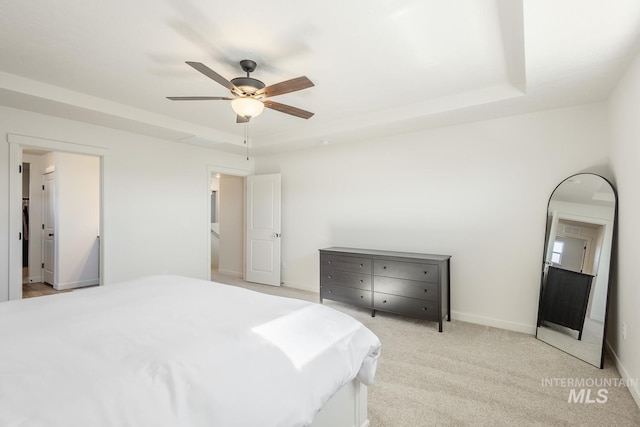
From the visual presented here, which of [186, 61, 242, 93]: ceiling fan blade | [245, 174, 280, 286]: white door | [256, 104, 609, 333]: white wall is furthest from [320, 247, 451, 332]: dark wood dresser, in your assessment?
[186, 61, 242, 93]: ceiling fan blade

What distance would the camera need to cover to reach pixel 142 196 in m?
4.28

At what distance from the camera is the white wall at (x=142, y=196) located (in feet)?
11.1

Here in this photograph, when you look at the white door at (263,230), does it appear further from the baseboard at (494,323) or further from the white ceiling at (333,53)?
the baseboard at (494,323)

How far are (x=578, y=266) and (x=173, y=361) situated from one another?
3296 mm

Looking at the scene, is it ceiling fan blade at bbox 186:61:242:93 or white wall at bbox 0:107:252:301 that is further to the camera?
white wall at bbox 0:107:252:301

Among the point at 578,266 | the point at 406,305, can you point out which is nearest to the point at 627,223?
the point at 578,266

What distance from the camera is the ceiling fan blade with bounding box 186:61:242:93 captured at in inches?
77.4

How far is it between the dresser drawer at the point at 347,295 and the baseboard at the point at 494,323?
103cm

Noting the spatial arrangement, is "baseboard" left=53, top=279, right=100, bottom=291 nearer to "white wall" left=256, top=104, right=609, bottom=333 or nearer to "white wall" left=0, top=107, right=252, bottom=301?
"white wall" left=0, top=107, right=252, bottom=301

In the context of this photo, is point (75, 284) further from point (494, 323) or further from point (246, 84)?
point (494, 323)

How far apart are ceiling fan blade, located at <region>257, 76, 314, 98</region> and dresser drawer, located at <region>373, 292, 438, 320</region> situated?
249cm

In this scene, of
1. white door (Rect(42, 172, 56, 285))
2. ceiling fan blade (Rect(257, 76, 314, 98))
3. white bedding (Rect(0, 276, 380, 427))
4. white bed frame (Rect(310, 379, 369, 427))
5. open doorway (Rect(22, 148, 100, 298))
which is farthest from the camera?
white door (Rect(42, 172, 56, 285))

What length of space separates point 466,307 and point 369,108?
255cm

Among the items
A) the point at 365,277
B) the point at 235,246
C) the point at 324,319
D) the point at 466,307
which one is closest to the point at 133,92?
the point at 324,319
